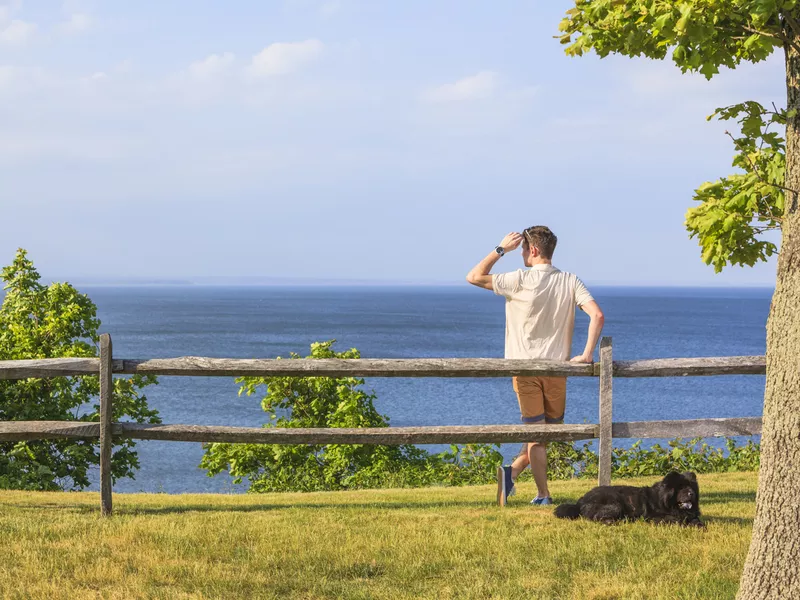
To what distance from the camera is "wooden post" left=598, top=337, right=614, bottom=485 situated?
845 centimetres

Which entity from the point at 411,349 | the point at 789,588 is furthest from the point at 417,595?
the point at 411,349

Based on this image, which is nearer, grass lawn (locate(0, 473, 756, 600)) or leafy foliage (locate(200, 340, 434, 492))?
grass lawn (locate(0, 473, 756, 600))

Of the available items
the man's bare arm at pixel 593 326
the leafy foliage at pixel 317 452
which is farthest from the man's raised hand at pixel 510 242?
the leafy foliage at pixel 317 452

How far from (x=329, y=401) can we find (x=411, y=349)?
250ft

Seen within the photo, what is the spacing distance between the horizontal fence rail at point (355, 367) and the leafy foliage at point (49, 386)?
743cm

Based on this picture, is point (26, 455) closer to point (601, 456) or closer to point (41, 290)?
point (41, 290)

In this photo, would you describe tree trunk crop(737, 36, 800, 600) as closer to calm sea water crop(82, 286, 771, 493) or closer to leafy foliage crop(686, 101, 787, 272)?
leafy foliage crop(686, 101, 787, 272)

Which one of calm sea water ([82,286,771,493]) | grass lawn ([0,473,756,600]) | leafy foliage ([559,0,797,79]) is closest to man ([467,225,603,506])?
grass lawn ([0,473,756,600])

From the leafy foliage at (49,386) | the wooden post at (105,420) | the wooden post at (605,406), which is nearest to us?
the wooden post at (605,406)

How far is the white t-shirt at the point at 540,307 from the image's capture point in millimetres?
8328

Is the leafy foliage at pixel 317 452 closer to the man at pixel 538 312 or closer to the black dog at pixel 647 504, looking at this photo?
the man at pixel 538 312

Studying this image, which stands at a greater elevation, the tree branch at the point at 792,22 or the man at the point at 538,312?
the tree branch at the point at 792,22

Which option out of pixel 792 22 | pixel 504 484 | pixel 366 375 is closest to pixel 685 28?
pixel 792 22

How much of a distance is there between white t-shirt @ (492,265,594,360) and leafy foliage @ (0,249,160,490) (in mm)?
9674
